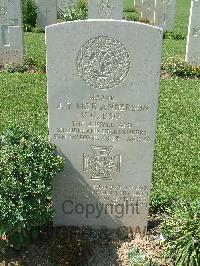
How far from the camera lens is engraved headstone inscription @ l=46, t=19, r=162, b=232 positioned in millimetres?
4027

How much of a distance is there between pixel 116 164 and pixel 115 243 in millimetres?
899

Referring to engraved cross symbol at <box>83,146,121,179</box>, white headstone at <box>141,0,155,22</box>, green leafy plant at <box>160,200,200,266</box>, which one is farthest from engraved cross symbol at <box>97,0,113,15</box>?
green leafy plant at <box>160,200,200,266</box>

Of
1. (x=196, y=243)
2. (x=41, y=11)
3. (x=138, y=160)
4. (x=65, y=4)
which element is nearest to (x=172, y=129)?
(x=138, y=160)

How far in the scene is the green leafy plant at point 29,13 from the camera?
17872 mm

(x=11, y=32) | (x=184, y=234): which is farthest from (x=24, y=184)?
(x=11, y=32)

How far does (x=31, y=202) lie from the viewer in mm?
4078

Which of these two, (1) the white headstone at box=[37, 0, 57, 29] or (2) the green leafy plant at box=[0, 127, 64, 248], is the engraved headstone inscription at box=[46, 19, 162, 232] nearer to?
(2) the green leafy plant at box=[0, 127, 64, 248]

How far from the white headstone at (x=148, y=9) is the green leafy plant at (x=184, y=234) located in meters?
16.7

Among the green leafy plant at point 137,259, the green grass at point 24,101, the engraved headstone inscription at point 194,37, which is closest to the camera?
the green leafy plant at point 137,259

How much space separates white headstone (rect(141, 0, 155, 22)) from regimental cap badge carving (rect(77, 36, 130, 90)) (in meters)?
16.6

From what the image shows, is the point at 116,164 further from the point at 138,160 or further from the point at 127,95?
the point at 127,95

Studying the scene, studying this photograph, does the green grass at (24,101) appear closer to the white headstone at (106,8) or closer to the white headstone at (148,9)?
the white headstone at (106,8)

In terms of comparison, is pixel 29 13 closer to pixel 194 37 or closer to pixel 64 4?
pixel 64 4

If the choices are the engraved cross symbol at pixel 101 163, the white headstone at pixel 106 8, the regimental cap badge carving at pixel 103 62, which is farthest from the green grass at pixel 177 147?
the white headstone at pixel 106 8
